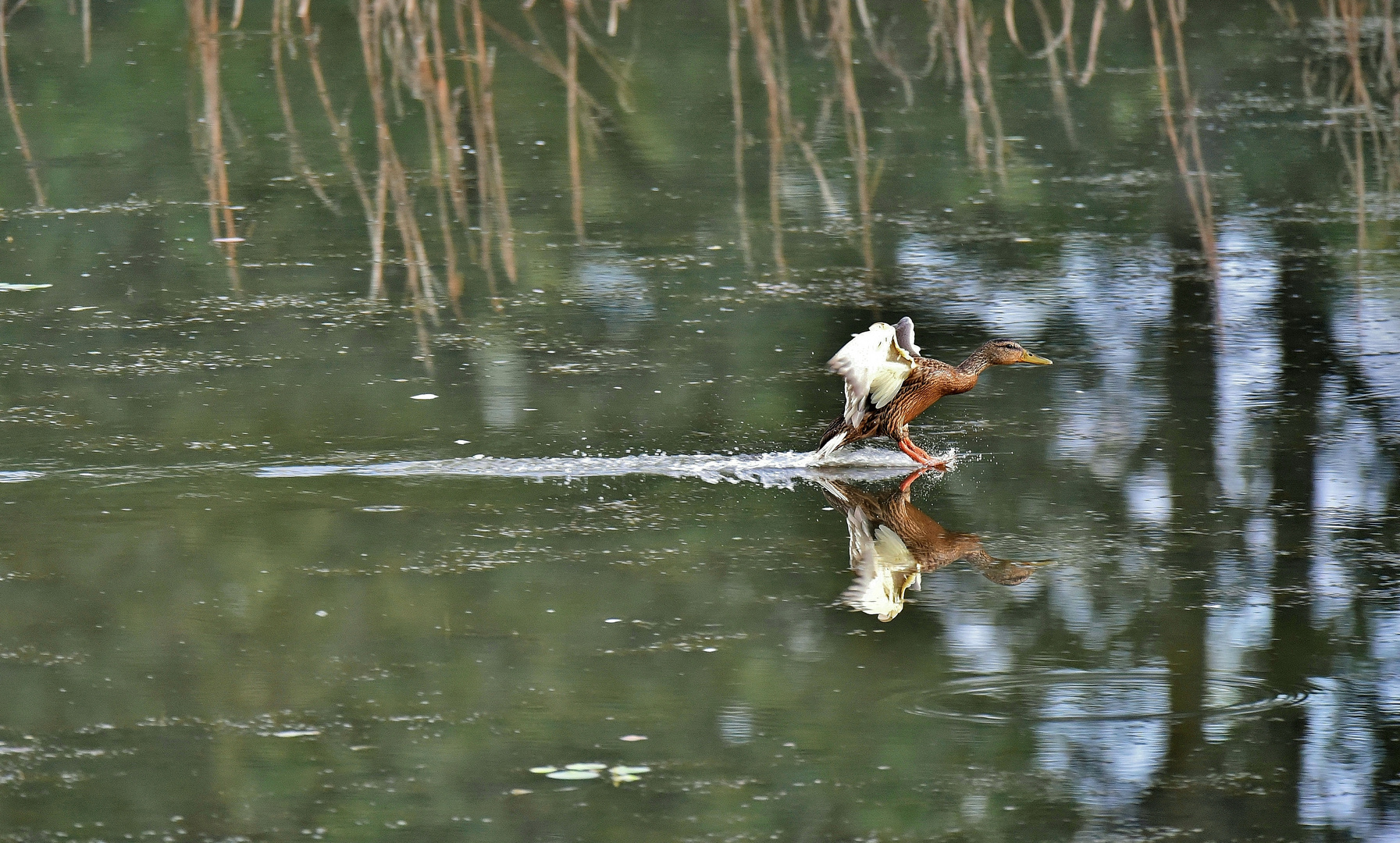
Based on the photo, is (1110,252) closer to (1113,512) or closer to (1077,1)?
(1113,512)

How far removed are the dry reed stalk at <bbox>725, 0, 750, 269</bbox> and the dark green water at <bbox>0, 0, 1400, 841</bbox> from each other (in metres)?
0.07

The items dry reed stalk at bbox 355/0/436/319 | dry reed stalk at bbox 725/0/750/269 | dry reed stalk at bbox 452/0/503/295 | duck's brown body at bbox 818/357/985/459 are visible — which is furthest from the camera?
A: dry reed stalk at bbox 725/0/750/269

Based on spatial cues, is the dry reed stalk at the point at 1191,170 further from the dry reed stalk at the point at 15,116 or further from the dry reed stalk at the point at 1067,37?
the dry reed stalk at the point at 15,116

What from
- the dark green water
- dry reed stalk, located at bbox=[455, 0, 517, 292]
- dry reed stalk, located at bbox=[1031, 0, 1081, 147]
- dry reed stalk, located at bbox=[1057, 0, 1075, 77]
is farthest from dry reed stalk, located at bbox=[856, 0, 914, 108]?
dry reed stalk, located at bbox=[455, 0, 517, 292]

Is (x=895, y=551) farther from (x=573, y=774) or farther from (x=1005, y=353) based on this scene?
(x=573, y=774)

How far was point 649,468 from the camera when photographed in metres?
6.00

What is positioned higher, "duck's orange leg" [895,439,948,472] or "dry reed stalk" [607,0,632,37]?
"dry reed stalk" [607,0,632,37]

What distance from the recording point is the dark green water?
4.00m

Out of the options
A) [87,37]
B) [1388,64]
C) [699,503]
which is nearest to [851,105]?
[1388,64]

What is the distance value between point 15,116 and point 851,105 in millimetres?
4751

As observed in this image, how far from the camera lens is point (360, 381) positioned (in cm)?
691

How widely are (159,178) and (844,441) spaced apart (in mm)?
5249

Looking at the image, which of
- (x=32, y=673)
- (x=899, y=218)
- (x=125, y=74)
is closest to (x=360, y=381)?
(x=32, y=673)

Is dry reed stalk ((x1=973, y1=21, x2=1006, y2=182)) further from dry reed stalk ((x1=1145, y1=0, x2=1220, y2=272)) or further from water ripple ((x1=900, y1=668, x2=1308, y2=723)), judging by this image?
water ripple ((x1=900, y1=668, x2=1308, y2=723))
